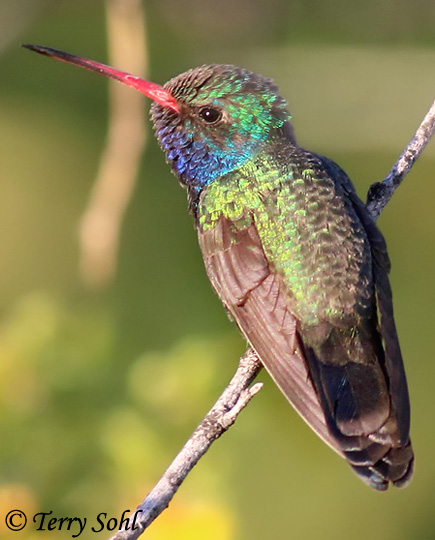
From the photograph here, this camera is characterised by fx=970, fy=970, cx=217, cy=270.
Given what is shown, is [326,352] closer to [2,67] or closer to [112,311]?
[112,311]

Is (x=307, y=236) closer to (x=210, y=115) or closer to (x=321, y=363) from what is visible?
(x=321, y=363)

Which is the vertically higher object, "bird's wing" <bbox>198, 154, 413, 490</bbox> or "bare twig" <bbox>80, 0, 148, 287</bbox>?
"bird's wing" <bbox>198, 154, 413, 490</bbox>

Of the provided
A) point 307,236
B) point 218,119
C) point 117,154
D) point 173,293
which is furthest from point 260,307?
point 173,293

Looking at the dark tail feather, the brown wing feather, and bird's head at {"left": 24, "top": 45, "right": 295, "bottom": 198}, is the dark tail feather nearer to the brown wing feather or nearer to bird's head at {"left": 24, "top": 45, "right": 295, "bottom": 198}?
the brown wing feather

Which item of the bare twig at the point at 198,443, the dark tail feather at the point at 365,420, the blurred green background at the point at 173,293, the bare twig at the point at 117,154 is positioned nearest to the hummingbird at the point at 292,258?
the dark tail feather at the point at 365,420

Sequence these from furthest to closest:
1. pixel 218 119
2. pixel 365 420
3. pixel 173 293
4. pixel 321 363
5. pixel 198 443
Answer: pixel 173 293
pixel 218 119
pixel 321 363
pixel 365 420
pixel 198 443

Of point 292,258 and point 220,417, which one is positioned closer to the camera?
point 220,417

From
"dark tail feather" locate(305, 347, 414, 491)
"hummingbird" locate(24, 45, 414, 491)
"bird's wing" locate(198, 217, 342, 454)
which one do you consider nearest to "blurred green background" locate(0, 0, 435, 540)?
"bird's wing" locate(198, 217, 342, 454)

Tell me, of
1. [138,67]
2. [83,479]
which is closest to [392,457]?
[83,479]
